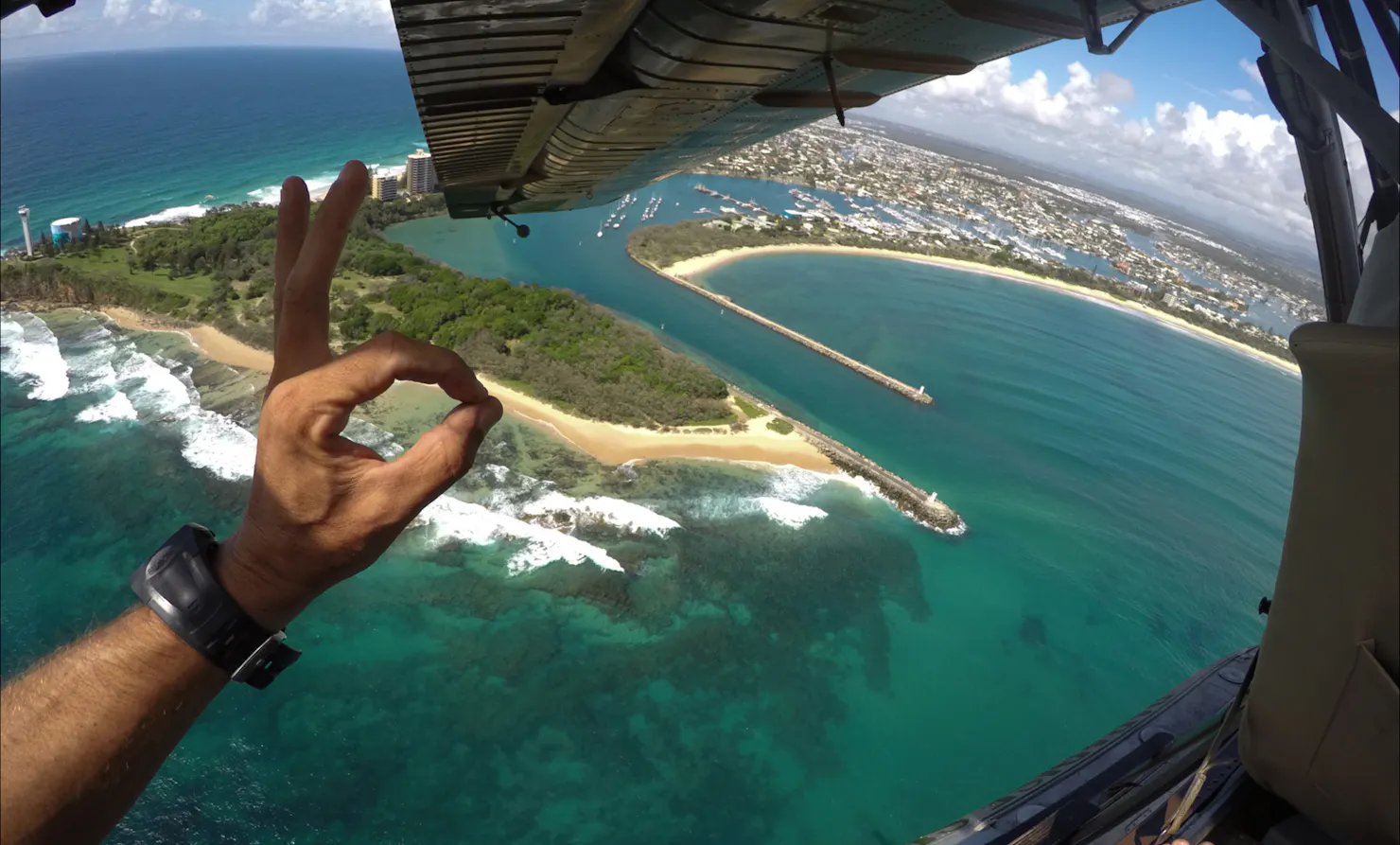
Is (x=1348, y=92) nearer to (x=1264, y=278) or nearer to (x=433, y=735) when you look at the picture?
(x=433, y=735)

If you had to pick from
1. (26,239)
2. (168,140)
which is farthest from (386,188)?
(168,140)

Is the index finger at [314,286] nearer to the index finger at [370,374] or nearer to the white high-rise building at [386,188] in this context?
the index finger at [370,374]

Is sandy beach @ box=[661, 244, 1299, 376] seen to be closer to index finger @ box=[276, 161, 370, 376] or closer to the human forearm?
index finger @ box=[276, 161, 370, 376]

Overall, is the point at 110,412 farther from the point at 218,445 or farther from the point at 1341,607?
the point at 1341,607

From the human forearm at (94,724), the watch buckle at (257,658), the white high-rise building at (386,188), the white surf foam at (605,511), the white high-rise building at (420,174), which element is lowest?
the white surf foam at (605,511)

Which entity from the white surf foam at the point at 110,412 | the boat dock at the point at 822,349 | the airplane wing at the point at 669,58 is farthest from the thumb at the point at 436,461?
the boat dock at the point at 822,349
